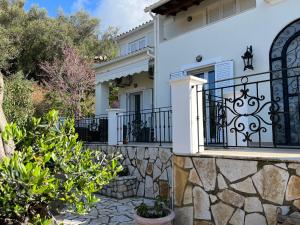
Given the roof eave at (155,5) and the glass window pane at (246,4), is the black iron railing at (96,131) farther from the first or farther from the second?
the glass window pane at (246,4)

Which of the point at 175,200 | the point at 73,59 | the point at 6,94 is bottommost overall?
the point at 175,200

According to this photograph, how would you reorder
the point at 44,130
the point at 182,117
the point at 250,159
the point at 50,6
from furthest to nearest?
1. the point at 50,6
2. the point at 182,117
3. the point at 250,159
4. the point at 44,130

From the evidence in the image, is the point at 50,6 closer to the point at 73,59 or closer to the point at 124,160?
the point at 73,59

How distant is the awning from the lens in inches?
625

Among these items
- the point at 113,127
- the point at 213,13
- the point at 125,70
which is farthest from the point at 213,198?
the point at 125,70

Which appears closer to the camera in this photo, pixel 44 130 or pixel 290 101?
pixel 44 130

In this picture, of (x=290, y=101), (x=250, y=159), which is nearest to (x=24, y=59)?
(x=290, y=101)

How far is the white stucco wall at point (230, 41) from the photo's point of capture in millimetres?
10891

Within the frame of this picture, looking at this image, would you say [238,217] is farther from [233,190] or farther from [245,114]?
[245,114]

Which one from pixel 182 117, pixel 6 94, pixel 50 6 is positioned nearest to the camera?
pixel 182 117

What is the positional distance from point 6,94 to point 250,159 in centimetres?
1942

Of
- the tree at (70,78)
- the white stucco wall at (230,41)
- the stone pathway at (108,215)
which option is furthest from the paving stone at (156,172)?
the tree at (70,78)

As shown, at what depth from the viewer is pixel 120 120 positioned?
43.8 feet

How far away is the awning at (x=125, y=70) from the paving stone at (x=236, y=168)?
33.0 ft
